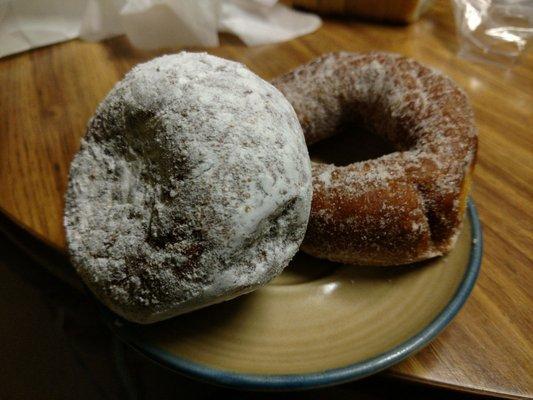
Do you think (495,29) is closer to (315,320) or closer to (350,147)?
(350,147)

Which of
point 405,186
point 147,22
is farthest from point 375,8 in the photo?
point 405,186

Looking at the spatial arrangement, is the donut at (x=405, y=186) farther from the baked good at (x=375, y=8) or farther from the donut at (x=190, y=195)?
the baked good at (x=375, y=8)

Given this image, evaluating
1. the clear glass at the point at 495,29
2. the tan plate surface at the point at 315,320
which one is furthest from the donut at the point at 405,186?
the clear glass at the point at 495,29

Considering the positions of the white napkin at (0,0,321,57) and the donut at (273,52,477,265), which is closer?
the donut at (273,52,477,265)

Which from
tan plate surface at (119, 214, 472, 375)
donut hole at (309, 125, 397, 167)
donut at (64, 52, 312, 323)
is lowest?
tan plate surface at (119, 214, 472, 375)

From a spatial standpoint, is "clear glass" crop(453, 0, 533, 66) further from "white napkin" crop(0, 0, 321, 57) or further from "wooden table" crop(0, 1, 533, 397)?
"white napkin" crop(0, 0, 321, 57)

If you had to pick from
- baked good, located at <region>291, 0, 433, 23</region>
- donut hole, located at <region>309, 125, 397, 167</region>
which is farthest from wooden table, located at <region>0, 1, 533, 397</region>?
donut hole, located at <region>309, 125, 397, 167</region>

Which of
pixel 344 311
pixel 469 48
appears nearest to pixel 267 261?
pixel 344 311
